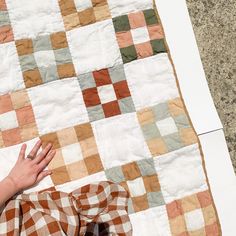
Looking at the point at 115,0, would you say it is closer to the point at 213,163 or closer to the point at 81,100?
the point at 81,100

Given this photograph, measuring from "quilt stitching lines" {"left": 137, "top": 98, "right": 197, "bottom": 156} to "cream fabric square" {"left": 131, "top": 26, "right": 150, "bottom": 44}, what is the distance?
0.61ft

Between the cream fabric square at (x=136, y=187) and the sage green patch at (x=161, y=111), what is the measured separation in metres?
0.17

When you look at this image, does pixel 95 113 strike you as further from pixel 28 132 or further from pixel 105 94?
pixel 28 132

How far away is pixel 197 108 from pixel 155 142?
0.17m

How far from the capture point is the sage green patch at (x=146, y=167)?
100 centimetres

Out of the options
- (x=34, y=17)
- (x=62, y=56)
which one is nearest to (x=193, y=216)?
(x=62, y=56)

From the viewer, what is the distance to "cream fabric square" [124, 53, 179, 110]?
1.03m

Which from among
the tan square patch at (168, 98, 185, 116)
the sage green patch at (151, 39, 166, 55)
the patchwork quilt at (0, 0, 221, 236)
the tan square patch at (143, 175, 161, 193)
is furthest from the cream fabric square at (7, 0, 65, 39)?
the tan square patch at (143, 175, 161, 193)

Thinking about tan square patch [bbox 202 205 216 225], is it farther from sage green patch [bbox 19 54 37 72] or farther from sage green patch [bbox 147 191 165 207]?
sage green patch [bbox 19 54 37 72]

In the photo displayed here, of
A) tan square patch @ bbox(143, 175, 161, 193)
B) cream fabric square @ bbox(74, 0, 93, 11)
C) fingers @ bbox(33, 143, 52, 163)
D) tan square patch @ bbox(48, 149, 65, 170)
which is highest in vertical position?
cream fabric square @ bbox(74, 0, 93, 11)

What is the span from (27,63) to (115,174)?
0.38 meters

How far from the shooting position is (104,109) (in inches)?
40.1

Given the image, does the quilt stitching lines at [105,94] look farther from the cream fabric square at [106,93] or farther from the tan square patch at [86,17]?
the tan square patch at [86,17]

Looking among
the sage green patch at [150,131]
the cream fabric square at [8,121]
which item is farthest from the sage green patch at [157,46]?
the cream fabric square at [8,121]
